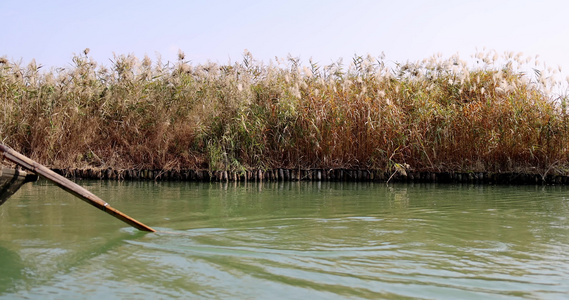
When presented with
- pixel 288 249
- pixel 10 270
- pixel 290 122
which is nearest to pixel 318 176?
pixel 290 122

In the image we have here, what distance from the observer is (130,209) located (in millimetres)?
5746

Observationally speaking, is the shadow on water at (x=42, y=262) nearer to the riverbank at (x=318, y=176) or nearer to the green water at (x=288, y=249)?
the green water at (x=288, y=249)

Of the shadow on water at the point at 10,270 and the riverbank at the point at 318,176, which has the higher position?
the riverbank at the point at 318,176

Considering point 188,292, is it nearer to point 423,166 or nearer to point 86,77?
point 423,166

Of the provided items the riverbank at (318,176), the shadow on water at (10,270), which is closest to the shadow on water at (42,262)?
the shadow on water at (10,270)

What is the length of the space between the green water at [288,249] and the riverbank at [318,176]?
2.45 m

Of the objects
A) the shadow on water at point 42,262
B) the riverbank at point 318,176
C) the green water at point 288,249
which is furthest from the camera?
the riverbank at point 318,176

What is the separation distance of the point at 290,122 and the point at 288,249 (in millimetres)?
5936

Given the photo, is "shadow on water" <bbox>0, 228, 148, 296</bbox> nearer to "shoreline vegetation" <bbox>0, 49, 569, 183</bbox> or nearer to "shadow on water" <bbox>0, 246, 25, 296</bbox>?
"shadow on water" <bbox>0, 246, 25, 296</bbox>

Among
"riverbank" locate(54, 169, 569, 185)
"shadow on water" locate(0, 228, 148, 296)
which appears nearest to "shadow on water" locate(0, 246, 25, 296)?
"shadow on water" locate(0, 228, 148, 296)

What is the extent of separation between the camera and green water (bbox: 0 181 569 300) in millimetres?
2836

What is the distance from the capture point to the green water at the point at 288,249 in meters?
2.84

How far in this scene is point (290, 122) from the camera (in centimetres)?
959

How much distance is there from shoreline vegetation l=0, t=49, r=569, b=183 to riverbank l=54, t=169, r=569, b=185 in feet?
0.07
